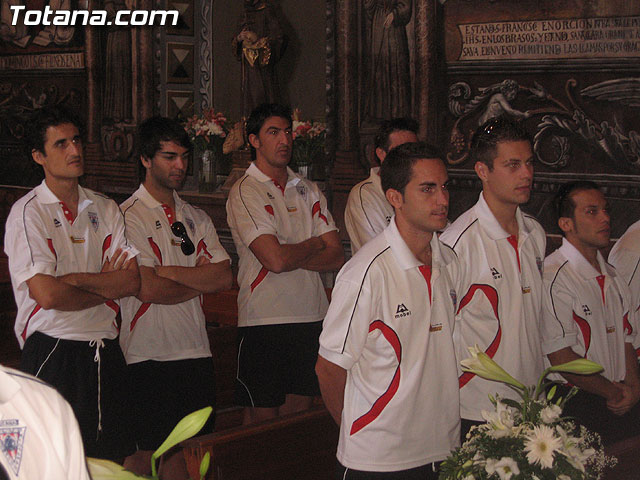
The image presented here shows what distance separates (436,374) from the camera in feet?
10.3

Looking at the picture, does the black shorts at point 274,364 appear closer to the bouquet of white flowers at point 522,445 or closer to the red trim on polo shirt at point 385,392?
the red trim on polo shirt at point 385,392

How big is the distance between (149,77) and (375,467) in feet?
27.8

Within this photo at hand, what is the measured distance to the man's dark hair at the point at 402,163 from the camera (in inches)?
131

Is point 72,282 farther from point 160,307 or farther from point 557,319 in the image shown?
point 557,319

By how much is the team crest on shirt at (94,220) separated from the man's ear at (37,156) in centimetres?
34

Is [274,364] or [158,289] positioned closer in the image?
[158,289]

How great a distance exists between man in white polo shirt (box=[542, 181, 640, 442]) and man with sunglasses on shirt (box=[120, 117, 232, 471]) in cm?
174

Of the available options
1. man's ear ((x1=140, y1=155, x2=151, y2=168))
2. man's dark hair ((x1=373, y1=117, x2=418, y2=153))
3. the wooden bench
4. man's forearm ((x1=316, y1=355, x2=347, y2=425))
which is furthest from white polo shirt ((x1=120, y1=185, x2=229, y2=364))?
man's forearm ((x1=316, y1=355, x2=347, y2=425))

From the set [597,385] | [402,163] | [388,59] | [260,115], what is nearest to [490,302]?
[402,163]

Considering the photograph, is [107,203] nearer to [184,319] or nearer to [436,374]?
[184,319]

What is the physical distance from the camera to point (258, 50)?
9742mm

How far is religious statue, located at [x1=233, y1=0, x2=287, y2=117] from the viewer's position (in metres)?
9.76

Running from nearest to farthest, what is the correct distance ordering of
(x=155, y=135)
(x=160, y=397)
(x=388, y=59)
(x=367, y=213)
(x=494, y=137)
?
(x=494, y=137) < (x=160, y=397) < (x=155, y=135) < (x=367, y=213) < (x=388, y=59)

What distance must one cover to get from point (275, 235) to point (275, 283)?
0.89 ft
